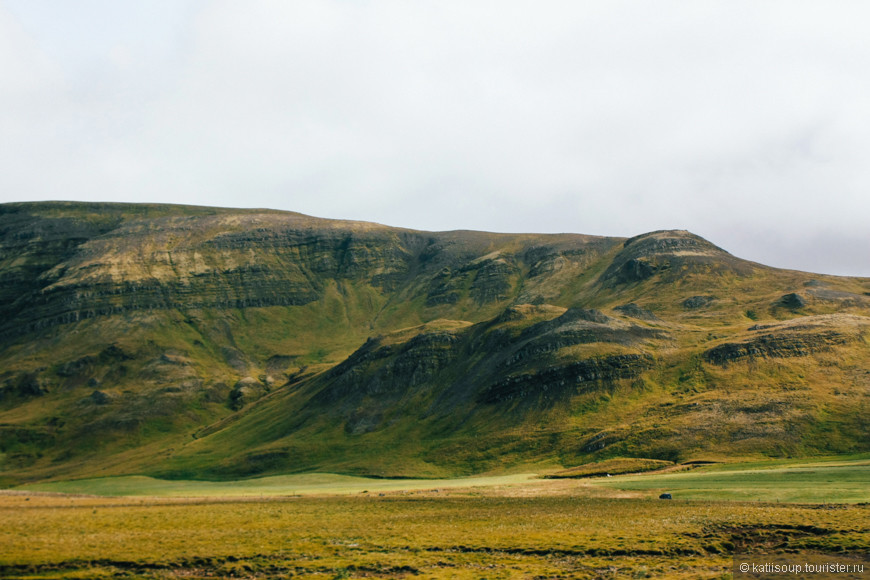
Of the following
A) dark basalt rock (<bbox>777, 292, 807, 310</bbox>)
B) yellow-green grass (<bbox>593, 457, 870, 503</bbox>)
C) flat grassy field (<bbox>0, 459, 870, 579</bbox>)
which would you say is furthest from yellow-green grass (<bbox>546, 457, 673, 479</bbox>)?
dark basalt rock (<bbox>777, 292, 807, 310</bbox>)

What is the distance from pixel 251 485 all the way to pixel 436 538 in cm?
10051

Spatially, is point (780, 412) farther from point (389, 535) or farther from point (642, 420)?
point (389, 535)

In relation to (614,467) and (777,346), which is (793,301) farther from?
(614,467)

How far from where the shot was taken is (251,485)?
142 metres

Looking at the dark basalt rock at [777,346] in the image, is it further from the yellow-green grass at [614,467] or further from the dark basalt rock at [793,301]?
the yellow-green grass at [614,467]

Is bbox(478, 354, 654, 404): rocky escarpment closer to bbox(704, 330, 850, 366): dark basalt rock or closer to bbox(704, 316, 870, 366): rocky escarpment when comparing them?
bbox(704, 330, 850, 366): dark basalt rock

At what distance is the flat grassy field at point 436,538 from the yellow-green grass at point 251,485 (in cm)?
4260

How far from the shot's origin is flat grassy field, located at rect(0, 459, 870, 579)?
138 feet

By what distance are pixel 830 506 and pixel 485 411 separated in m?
113

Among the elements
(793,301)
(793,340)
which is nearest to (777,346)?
(793,340)

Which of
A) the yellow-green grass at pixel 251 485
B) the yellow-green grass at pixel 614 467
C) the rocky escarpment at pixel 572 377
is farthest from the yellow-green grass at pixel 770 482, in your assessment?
the rocky escarpment at pixel 572 377

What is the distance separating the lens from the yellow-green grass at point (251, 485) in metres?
118

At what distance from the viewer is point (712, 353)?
159000 mm

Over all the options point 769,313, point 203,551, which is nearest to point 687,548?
point 203,551
